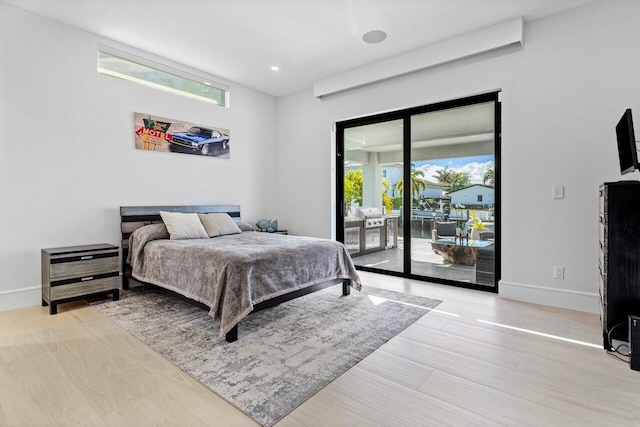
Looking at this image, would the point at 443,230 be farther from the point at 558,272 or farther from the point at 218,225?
the point at 218,225

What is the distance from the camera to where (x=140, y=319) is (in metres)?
2.89

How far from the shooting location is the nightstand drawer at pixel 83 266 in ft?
9.80

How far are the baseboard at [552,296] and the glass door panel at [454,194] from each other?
275mm

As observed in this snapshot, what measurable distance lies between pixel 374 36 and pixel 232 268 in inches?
119

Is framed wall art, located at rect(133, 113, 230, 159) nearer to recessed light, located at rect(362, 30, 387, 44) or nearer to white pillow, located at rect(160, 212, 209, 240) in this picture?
white pillow, located at rect(160, 212, 209, 240)

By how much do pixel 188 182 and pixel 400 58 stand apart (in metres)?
3.33

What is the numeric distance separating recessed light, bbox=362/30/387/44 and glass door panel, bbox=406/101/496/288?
112 centimetres

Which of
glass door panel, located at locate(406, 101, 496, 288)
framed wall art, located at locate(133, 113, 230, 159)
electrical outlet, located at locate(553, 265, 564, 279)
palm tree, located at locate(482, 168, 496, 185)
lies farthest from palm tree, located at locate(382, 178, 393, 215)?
framed wall art, located at locate(133, 113, 230, 159)

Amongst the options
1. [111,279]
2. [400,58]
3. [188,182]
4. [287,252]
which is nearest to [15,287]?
[111,279]

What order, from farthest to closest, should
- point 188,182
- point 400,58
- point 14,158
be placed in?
1. point 188,182
2. point 400,58
3. point 14,158

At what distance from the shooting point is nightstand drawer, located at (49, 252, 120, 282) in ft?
9.80

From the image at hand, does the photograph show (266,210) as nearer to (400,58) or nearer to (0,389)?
(400,58)

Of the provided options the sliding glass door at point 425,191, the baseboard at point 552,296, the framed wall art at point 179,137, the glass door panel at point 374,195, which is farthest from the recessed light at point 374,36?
the baseboard at point 552,296

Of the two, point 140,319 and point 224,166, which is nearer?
point 140,319
